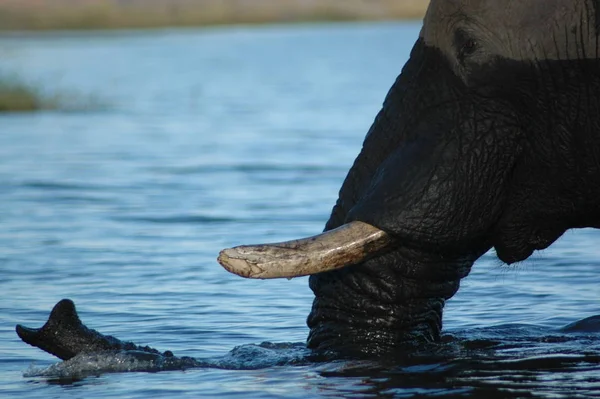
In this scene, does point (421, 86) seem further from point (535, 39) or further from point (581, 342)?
point (581, 342)

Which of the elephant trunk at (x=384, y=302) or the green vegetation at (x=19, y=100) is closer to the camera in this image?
the elephant trunk at (x=384, y=302)

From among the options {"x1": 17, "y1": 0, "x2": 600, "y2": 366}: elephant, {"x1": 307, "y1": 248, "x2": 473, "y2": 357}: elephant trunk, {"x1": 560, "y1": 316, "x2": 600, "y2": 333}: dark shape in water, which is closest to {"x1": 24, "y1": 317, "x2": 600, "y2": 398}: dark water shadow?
{"x1": 560, "y1": 316, "x2": 600, "y2": 333}: dark shape in water

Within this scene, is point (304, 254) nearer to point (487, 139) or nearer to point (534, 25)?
point (487, 139)

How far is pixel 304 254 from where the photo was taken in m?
6.15

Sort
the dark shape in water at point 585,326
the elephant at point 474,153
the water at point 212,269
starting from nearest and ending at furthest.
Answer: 1. the elephant at point 474,153
2. the water at point 212,269
3. the dark shape in water at point 585,326

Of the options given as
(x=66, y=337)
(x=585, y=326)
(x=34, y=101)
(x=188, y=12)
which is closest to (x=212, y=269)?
(x=585, y=326)

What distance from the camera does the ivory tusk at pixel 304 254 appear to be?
20.0 feet

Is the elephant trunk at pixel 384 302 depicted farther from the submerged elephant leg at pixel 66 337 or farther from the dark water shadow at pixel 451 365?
the submerged elephant leg at pixel 66 337

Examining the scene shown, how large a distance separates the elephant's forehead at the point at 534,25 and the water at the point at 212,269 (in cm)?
120

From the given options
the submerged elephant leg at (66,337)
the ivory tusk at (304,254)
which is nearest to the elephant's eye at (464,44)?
the ivory tusk at (304,254)

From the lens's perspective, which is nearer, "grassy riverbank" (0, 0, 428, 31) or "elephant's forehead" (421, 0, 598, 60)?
"elephant's forehead" (421, 0, 598, 60)

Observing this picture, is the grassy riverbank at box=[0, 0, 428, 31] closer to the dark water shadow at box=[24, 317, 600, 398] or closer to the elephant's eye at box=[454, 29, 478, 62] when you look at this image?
the dark water shadow at box=[24, 317, 600, 398]

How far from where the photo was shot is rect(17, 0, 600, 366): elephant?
6.23 metres

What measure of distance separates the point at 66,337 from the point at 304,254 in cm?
171
